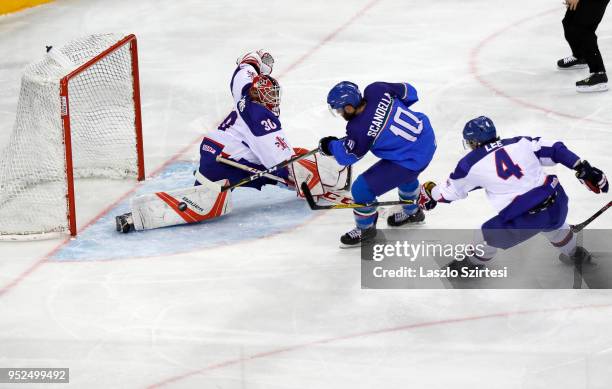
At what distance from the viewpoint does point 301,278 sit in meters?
5.21

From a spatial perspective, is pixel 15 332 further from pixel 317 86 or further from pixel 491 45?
pixel 491 45

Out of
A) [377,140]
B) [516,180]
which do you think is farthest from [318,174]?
[516,180]

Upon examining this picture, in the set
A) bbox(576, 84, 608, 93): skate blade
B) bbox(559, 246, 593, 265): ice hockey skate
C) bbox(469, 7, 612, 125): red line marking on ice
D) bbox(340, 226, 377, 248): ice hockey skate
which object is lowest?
bbox(469, 7, 612, 125): red line marking on ice

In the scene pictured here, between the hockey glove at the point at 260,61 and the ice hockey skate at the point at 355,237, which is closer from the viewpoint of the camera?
the ice hockey skate at the point at 355,237

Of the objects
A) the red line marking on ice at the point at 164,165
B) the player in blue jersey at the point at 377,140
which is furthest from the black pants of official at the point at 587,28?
the player in blue jersey at the point at 377,140

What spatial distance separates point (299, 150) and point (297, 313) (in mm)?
1360

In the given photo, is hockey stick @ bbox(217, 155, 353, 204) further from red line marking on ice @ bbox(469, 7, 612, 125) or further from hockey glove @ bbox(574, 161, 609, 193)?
red line marking on ice @ bbox(469, 7, 612, 125)

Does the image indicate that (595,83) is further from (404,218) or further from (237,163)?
(237,163)

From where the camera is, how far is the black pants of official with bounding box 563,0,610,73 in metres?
7.21

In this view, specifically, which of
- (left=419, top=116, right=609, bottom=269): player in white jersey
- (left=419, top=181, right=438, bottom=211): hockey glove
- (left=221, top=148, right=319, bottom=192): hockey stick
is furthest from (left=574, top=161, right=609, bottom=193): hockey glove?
(left=221, top=148, right=319, bottom=192): hockey stick

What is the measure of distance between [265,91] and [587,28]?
8.15 ft

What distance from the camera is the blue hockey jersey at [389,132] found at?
205 inches

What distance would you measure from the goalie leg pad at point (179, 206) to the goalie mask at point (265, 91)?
0.48 m

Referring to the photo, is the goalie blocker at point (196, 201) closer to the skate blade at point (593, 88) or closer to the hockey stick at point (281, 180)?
the hockey stick at point (281, 180)
